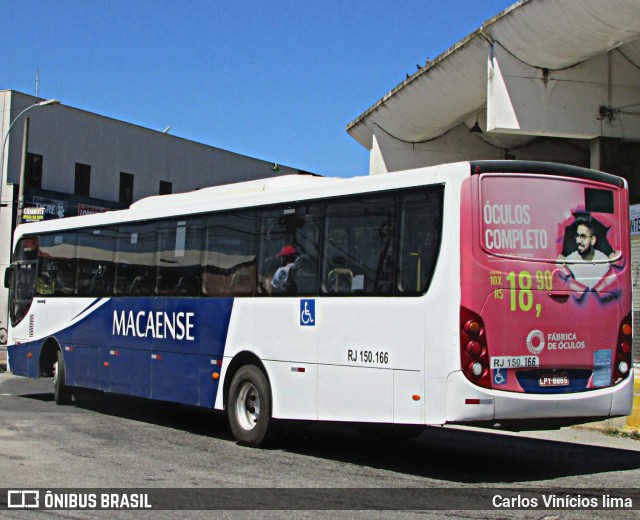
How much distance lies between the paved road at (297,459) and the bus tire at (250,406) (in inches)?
7.5

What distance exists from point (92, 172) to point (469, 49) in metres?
33.8

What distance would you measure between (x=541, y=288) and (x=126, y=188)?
44.3 metres

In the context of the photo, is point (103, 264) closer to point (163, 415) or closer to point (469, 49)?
point (163, 415)

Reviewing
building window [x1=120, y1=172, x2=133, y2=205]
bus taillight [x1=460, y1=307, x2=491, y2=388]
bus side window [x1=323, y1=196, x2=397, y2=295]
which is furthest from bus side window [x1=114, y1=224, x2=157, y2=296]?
building window [x1=120, y1=172, x2=133, y2=205]

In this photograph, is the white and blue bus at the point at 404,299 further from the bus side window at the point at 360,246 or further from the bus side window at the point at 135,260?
the bus side window at the point at 135,260

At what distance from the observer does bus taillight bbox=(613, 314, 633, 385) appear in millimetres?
9977

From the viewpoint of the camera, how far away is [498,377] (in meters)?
9.12

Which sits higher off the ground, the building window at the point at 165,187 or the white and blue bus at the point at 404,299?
the building window at the point at 165,187

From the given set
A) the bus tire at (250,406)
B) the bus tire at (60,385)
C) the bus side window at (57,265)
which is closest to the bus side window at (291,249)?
the bus tire at (250,406)

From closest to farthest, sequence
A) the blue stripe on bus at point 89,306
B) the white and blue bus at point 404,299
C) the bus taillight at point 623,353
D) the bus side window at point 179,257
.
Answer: the white and blue bus at point 404,299 < the bus taillight at point 623,353 < the bus side window at point 179,257 < the blue stripe on bus at point 89,306

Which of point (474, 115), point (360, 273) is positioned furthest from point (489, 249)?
point (474, 115)

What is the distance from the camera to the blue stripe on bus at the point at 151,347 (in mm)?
12742

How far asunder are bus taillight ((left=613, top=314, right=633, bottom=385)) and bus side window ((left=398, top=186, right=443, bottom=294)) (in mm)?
2325

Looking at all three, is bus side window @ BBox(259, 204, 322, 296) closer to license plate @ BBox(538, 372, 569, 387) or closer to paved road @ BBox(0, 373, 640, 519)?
paved road @ BBox(0, 373, 640, 519)
